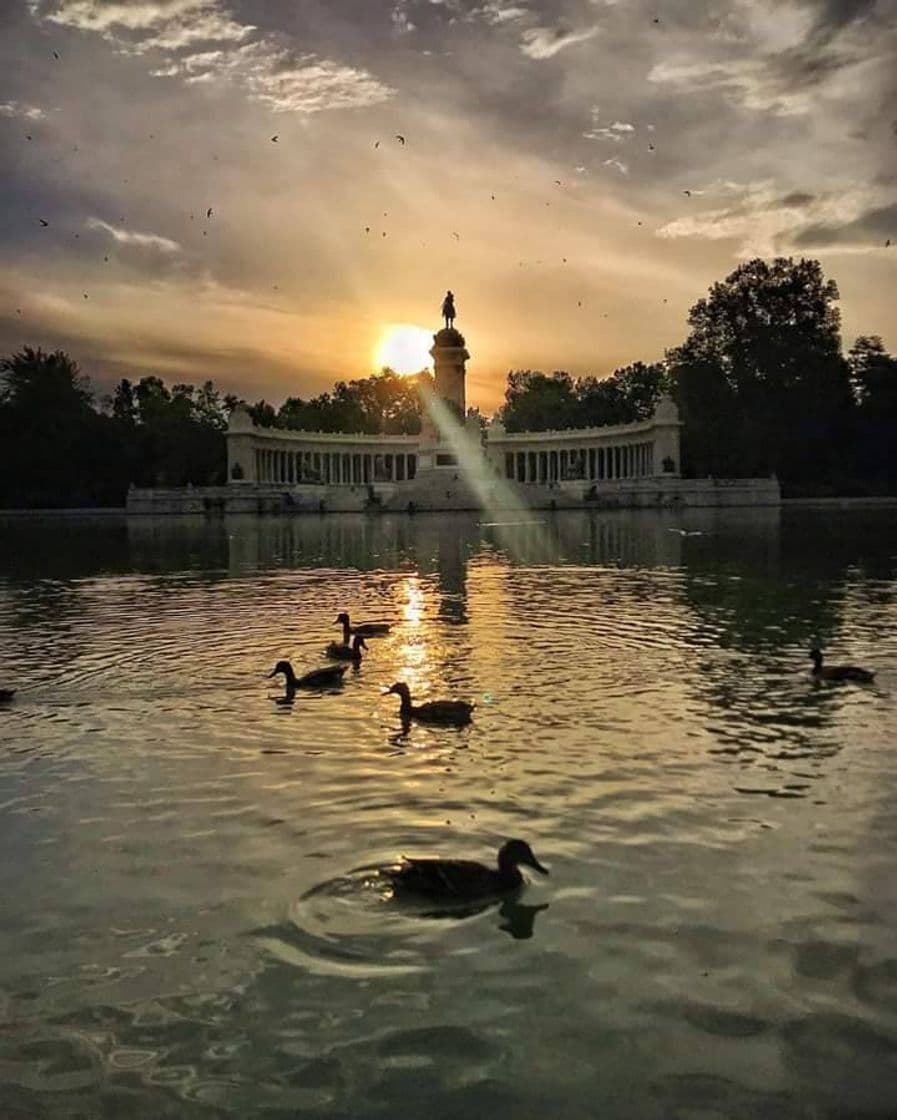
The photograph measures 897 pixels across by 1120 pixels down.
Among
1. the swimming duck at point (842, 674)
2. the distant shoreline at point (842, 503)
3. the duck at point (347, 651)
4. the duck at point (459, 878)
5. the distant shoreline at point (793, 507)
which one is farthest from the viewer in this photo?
the distant shoreline at point (793, 507)

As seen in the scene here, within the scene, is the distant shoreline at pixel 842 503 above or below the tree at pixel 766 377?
below

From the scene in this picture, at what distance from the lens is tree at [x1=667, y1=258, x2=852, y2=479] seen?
100500 millimetres

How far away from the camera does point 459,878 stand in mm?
6836

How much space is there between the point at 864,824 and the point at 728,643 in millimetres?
7982

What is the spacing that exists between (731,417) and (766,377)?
4906 millimetres

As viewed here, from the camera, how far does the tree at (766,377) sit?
100500 mm

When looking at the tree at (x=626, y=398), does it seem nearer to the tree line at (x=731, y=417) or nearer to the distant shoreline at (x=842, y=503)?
the tree line at (x=731, y=417)

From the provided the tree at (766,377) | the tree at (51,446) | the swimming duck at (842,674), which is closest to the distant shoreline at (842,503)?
the tree at (766,377)

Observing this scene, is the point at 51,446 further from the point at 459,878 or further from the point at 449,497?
the point at 459,878

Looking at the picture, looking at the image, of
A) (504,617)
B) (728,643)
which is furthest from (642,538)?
(728,643)

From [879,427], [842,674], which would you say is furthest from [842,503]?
[842,674]

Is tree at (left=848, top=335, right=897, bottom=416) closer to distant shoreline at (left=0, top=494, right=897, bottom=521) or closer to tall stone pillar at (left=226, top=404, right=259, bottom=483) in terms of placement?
distant shoreline at (left=0, top=494, right=897, bottom=521)

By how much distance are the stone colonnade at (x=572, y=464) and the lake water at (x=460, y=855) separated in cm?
9025

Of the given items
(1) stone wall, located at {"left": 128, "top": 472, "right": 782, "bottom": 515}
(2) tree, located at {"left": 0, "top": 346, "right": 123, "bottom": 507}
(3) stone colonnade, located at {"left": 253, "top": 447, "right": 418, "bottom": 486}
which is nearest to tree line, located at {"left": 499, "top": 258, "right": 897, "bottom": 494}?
(1) stone wall, located at {"left": 128, "top": 472, "right": 782, "bottom": 515}
